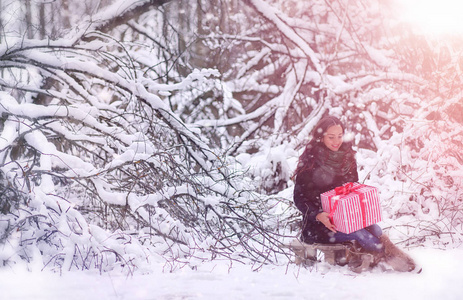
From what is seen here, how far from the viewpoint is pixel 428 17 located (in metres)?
7.17

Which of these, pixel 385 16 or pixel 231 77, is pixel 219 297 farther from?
pixel 231 77

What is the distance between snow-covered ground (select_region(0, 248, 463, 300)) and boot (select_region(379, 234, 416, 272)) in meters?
0.08

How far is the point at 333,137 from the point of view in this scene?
14.8 ft

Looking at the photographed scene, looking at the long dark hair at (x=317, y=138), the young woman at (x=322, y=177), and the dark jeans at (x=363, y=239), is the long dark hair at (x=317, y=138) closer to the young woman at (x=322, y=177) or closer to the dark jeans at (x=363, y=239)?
the young woman at (x=322, y=177)

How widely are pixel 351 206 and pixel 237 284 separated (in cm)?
117

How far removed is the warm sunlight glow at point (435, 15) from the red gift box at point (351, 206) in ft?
11.4

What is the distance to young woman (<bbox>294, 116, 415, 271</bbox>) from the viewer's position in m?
4.43

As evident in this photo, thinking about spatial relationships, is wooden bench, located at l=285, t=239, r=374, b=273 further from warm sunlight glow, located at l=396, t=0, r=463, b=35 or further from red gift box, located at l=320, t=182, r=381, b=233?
warm sunlight glow, located at l=396, t=0, r=463, b=35

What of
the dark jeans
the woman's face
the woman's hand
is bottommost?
the dark jeans

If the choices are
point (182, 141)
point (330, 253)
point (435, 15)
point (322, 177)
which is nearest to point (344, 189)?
point (322, 177)

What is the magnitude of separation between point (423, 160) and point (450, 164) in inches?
11.8

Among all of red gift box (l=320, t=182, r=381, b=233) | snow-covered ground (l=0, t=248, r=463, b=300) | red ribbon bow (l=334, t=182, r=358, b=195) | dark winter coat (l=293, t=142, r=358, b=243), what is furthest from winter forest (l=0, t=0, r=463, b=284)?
red ribbon bow (l=334, t=182, r=358, b=195)

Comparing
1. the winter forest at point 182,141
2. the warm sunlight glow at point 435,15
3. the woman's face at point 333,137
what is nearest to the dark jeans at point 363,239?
the winter forest at point 182,141

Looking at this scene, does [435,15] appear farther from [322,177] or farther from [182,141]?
[182,141]
